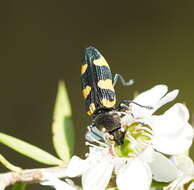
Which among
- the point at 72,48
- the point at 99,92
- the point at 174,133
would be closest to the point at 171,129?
the point at 174,133

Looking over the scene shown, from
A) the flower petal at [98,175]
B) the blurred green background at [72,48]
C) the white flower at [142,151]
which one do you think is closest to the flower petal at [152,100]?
the white flower at [142,151]

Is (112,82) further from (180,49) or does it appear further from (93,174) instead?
(180,49)

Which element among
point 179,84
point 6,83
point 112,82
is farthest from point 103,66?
point 6,83

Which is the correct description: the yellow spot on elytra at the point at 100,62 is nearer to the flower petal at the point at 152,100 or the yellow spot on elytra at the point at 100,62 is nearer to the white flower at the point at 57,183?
the flower petal at the point at 152,100

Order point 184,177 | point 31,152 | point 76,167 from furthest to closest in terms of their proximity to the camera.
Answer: point 31,152
point 76,167
point 184,177

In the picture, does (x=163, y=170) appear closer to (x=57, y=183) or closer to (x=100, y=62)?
(x=57, y=183)

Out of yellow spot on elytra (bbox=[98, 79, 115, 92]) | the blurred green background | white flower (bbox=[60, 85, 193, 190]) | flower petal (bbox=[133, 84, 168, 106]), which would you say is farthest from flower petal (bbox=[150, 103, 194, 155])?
the blurred green background

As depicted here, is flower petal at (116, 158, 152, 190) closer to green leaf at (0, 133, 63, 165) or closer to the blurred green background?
green leaf at (0, 133, 63, 165)
